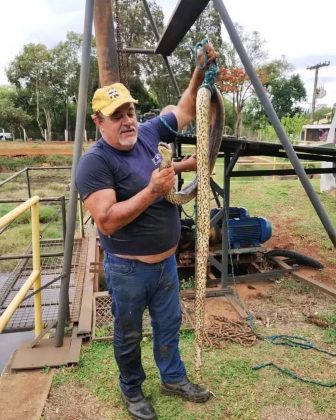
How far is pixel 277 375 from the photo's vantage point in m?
3.02

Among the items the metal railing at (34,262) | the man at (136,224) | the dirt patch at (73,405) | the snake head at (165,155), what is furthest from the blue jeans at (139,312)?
the metal railing at (34,262)

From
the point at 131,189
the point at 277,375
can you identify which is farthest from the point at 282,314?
the point at 131,189

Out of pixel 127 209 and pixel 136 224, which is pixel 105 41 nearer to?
pixel 136 224

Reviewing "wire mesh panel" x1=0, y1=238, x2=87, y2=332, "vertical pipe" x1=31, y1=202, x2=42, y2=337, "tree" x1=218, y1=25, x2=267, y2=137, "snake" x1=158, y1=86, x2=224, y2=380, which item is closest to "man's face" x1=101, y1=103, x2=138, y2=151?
"snake" x1=158, y1=86, x2=224, y2=380

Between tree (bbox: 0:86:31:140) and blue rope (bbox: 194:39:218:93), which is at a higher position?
tree (bbox: 0:86:31:140)

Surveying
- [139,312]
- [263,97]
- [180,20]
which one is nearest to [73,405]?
[139,312]

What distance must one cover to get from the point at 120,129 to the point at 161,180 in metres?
0.47

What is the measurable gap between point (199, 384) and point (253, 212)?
682 cm

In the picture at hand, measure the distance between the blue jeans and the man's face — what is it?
689mm

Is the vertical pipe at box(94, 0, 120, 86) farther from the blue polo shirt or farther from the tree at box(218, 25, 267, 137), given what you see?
the tree at box(218, 25, 267, 137)

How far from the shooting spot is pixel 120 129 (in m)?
2.26

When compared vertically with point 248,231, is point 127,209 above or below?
above

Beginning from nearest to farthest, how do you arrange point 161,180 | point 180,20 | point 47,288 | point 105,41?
point 161,180 < point 180,20 < point 105,41 < point 47,288

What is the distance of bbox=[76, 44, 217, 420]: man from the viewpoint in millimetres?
2152
